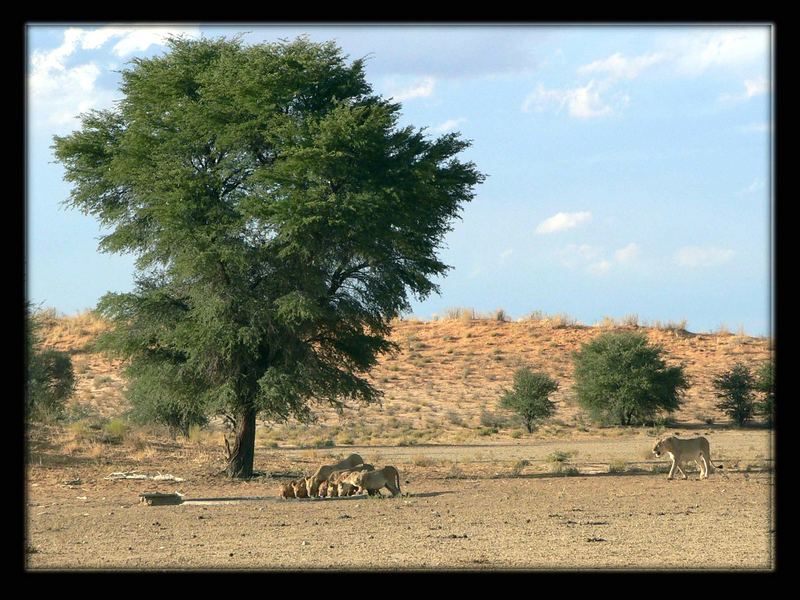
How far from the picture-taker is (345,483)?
63.0 feet

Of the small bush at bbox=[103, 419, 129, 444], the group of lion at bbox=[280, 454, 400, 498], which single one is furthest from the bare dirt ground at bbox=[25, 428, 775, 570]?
the small bush at bbox=[103, 419, 129, 444]

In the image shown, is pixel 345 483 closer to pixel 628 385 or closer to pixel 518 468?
pixel 518 468

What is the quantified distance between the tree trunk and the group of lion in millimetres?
4522

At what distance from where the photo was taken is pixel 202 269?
73.1 feet

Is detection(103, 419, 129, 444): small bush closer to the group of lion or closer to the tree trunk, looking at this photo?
the tree trunk

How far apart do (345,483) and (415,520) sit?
3.68 metres

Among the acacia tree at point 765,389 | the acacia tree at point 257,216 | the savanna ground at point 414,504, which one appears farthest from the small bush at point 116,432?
the acacia tree at point 765,389

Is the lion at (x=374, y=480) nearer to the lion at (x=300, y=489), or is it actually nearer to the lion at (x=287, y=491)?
the lion at (x=300, y=489)

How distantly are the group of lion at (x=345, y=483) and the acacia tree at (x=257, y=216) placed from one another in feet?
10.3
